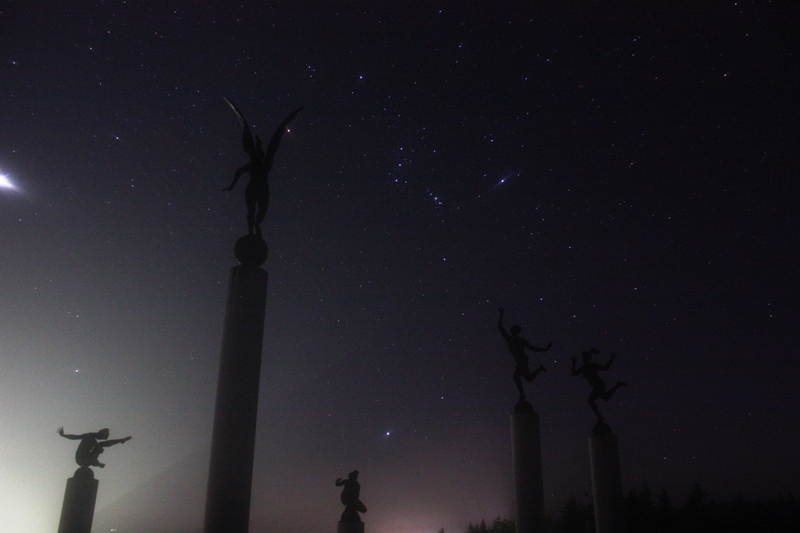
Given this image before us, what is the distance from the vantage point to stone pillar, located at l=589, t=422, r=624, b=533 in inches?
562

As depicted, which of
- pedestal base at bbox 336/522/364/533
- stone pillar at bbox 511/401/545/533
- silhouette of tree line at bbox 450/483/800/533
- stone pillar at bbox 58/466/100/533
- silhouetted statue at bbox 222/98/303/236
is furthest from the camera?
silhouette of tree line at bbox 450/483/800/533

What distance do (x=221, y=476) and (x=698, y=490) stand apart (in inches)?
1056

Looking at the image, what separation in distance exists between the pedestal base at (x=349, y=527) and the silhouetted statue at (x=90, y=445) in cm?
605

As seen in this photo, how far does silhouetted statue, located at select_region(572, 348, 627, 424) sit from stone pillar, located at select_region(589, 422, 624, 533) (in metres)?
0.56

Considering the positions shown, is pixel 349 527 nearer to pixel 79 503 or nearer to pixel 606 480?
pixel 79 503

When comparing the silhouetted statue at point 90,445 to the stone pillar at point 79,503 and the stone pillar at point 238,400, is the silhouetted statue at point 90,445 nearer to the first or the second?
the stone pillar at point 79,503

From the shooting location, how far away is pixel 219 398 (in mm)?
8367

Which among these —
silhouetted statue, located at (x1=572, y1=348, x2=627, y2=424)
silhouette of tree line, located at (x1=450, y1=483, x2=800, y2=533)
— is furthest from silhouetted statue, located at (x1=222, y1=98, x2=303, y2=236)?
silhouette of tree line, located at (x1=450, y1=483, x2=800, y2=533)

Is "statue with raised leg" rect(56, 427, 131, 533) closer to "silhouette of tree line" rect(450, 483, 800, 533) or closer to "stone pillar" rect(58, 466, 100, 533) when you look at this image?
"stone pillar" rect(58, 466, 100, 533)

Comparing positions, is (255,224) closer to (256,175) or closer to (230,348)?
(256,175)

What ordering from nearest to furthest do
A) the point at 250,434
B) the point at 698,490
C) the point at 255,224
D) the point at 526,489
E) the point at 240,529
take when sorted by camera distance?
the point at 240,529, the point at 250,434, the point at 255,224, the point at 526,489, the point at 698,490

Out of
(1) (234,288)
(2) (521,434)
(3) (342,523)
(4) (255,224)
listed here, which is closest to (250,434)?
(1) (234,288)

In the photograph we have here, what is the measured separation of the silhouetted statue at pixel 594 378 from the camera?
15.8 m

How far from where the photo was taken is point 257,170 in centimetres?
1043
